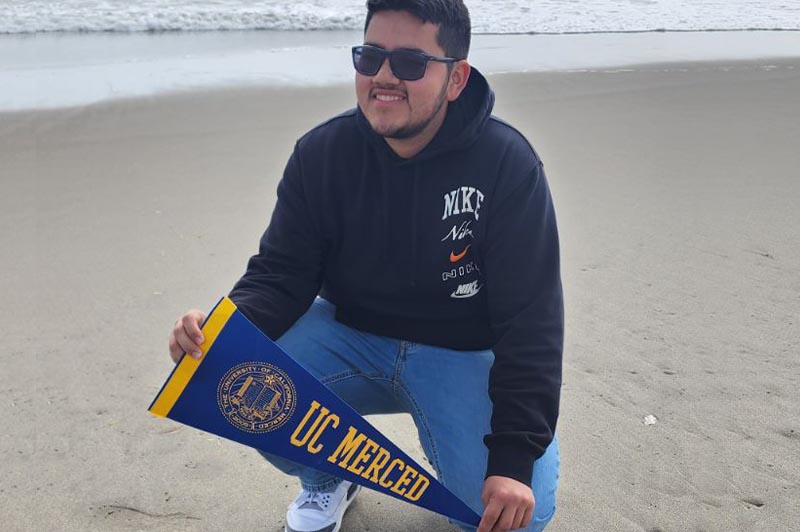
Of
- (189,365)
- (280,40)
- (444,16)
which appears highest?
(444,16)

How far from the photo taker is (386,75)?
2.35 metres

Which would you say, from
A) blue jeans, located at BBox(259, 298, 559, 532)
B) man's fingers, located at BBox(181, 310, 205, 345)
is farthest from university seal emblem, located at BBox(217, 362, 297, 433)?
blue jeans, located at BBox(259, 298, 559, 532)

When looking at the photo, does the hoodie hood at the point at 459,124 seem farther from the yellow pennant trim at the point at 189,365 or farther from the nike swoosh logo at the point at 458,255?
the yellow pennant trim at the point at 189,365

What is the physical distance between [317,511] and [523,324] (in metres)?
0.78

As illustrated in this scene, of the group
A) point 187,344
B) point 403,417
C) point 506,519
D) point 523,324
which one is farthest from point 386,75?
point 403,417

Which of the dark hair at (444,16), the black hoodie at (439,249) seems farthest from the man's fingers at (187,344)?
the dark hair at (444,16)

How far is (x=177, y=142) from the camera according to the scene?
6414 mm

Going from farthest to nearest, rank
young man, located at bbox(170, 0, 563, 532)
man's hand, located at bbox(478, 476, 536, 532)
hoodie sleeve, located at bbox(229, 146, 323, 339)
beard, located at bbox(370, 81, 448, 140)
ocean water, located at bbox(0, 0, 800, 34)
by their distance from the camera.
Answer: ocean water, located at bbox(0, 0, 800, 34) → hoodie sleeve, located at bbox(229, 146, 323, 339) → beard, located at bbox(370, 81, 448, 140) → young man, located at bbox(170, 0, 563, 532) → man's hand, located at bbox(478, 476, 536, 532)

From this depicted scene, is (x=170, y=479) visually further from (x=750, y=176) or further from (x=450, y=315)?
(x=750, y=176)

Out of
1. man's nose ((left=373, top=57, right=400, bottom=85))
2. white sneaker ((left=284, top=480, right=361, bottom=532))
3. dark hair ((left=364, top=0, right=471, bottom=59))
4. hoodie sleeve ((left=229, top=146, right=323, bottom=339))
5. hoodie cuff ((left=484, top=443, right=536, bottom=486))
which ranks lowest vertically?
white sneaker ((left=284, top=480, right=361, bottom=532))

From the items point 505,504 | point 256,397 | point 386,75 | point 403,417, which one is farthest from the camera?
point 403,417

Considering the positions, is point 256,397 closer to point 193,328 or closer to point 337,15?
point 193,328

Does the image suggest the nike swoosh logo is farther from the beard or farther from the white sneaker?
the white sneaker

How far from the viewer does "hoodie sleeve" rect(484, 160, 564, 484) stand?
2.21 metres
